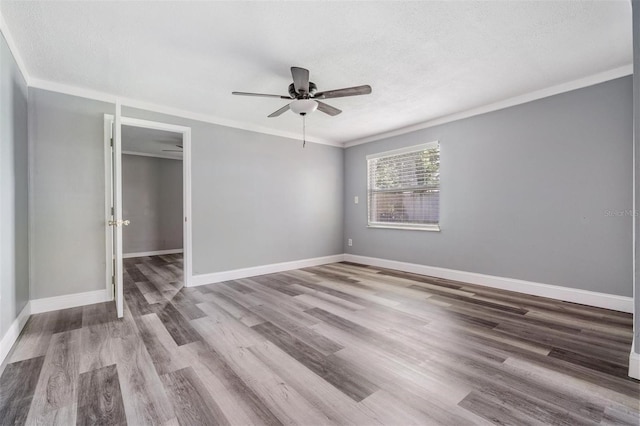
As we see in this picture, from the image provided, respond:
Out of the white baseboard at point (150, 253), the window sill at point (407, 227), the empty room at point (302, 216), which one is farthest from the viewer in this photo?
the white baseboard at point (150, 253)

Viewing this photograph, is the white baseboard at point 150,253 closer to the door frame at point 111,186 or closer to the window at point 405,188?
the door frame at point 111,186

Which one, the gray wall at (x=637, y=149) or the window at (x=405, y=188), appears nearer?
the gray wall at (x=637, y=149)

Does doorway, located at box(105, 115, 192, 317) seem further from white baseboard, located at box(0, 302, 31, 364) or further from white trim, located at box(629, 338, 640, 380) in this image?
white trim, located at box(629, 338, 640, 380)

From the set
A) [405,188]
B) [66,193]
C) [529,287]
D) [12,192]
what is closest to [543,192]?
[529,287]

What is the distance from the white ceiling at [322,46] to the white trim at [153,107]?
120 mm

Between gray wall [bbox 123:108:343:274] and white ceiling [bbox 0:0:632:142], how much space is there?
95 centimetres

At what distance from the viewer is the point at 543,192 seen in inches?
132

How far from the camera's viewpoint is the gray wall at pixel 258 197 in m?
4.09

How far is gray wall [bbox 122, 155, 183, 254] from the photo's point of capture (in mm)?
6699

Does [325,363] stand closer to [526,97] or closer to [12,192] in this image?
[12,192]

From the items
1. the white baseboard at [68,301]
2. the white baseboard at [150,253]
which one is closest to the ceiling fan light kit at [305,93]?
the white baseboard at [68,301]

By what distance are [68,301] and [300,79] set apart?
3516 millimetres

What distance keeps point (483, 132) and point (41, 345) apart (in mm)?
5259

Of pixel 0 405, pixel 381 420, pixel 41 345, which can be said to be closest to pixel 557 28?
pixel 381 420
